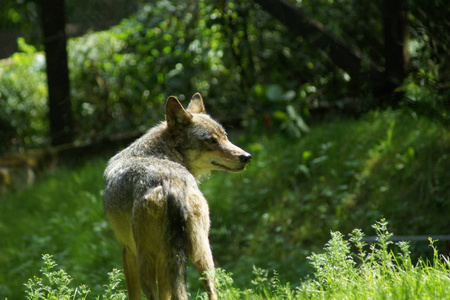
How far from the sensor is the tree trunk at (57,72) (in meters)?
9.28

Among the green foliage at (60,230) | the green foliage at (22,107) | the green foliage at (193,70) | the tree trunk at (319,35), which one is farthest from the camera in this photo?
the green foliage at (22,107)

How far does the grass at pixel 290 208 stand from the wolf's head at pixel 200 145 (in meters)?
1.48

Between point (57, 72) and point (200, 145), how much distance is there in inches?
213

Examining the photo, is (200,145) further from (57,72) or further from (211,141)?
(57,72)

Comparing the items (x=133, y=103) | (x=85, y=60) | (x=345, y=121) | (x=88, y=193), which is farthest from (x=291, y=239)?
(x=85, y=60)

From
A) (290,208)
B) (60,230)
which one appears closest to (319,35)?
(290,208)

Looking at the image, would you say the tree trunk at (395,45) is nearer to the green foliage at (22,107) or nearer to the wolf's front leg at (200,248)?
the wolf's front leg at (200,248)

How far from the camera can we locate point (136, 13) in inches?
416

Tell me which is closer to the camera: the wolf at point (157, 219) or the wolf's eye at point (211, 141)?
the wolf at point (157, 219)

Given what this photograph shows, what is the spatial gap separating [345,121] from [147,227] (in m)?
5.21

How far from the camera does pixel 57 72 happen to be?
9375 mm

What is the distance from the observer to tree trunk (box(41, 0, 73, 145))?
30.5 feet

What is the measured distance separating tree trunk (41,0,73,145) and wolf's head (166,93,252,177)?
5163 millimetres

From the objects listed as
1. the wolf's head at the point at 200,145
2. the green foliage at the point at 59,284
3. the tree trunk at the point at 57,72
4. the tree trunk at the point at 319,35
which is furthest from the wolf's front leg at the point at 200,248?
the tree trunk at the point at 57,72
